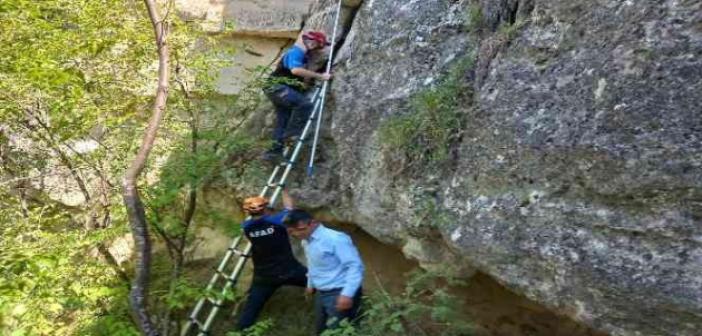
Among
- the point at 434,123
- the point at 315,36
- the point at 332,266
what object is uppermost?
the point at 315,36

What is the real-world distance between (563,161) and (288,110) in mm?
3618

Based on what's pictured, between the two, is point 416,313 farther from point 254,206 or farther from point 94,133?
point 94,133

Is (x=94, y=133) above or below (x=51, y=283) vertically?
above

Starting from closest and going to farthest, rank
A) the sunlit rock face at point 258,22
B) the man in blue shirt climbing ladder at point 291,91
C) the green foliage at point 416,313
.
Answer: the green foliage at point 416,313
the man in blue shirt climbing ladder at point 291,91
the sunlit rock face at point 258,22

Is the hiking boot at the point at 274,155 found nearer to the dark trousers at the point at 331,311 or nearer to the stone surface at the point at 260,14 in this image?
the dark trousers at the point at 331,311

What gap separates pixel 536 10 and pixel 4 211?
213 inches

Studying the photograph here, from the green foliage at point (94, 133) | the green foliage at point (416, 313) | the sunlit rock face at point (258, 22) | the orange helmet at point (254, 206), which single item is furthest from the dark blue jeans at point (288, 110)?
the sunlit rock face at point (258, 22)

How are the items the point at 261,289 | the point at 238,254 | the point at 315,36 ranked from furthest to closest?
the point at 315,36
the point at 238,254
the point at 261,289

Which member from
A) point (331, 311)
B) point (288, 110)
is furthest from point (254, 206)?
point (288, 110)

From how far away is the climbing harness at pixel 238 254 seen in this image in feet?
18.3

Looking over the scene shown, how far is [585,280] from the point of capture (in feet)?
10.6

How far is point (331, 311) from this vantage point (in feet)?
15.1

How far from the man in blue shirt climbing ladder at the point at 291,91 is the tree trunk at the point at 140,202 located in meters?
1.97

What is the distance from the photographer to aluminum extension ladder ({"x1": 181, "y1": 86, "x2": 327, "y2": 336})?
5562mm
